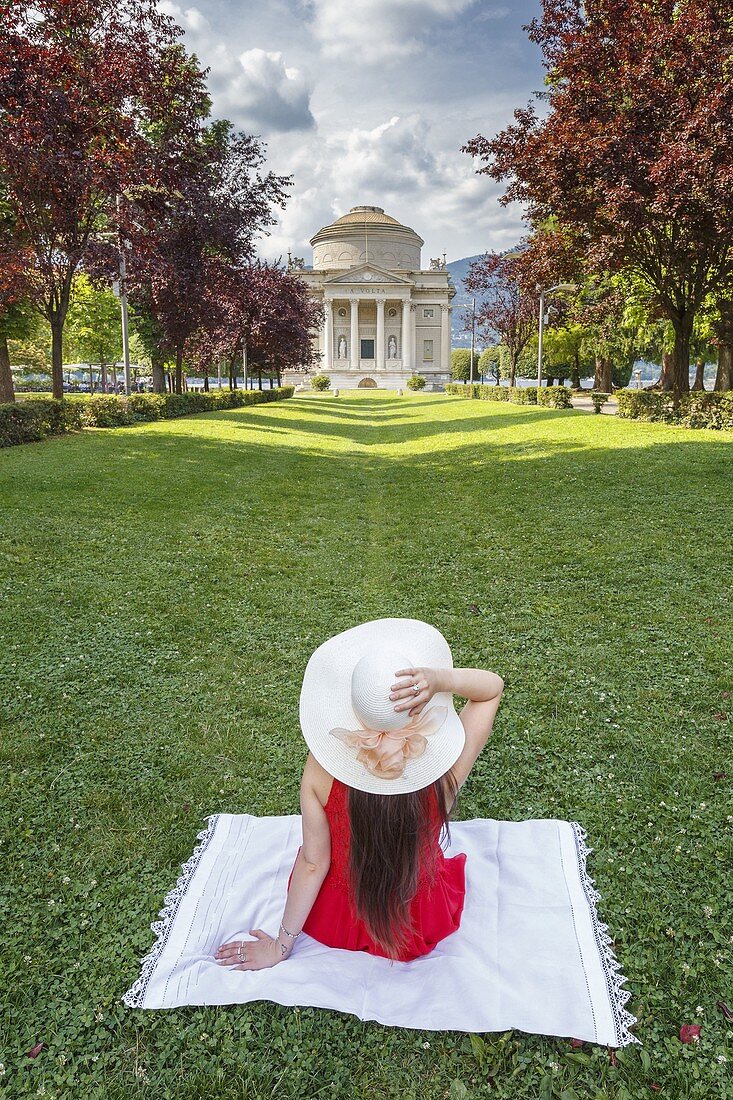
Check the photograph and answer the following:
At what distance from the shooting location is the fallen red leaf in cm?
242

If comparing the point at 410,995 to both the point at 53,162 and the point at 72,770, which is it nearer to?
the point at 72,770

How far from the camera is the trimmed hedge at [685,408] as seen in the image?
18156mm

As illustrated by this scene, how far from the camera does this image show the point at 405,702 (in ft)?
7.09

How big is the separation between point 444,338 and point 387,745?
96.9m

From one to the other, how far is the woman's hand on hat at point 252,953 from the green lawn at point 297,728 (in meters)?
0.16

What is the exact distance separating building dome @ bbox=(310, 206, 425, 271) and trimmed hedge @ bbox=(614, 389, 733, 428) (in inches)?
3138

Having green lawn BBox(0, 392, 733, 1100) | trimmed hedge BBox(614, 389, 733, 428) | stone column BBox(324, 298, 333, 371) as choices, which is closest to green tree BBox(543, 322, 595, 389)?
trimmed hedge BBox(614, 389, 733, 428)

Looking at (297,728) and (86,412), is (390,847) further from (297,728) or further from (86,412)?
(86,412)

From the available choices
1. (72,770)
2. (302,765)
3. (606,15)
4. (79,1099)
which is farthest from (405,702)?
(606,15)

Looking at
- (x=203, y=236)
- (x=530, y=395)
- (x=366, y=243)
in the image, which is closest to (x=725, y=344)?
(x=530, y=395)

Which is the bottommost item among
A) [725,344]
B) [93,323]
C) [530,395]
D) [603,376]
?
[530,395]

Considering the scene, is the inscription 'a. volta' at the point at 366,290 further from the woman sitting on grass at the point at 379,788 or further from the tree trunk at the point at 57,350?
the woman sitting on grass at the point at 379,788

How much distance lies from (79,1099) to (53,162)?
17.7 metres

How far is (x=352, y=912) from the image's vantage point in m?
2.74
